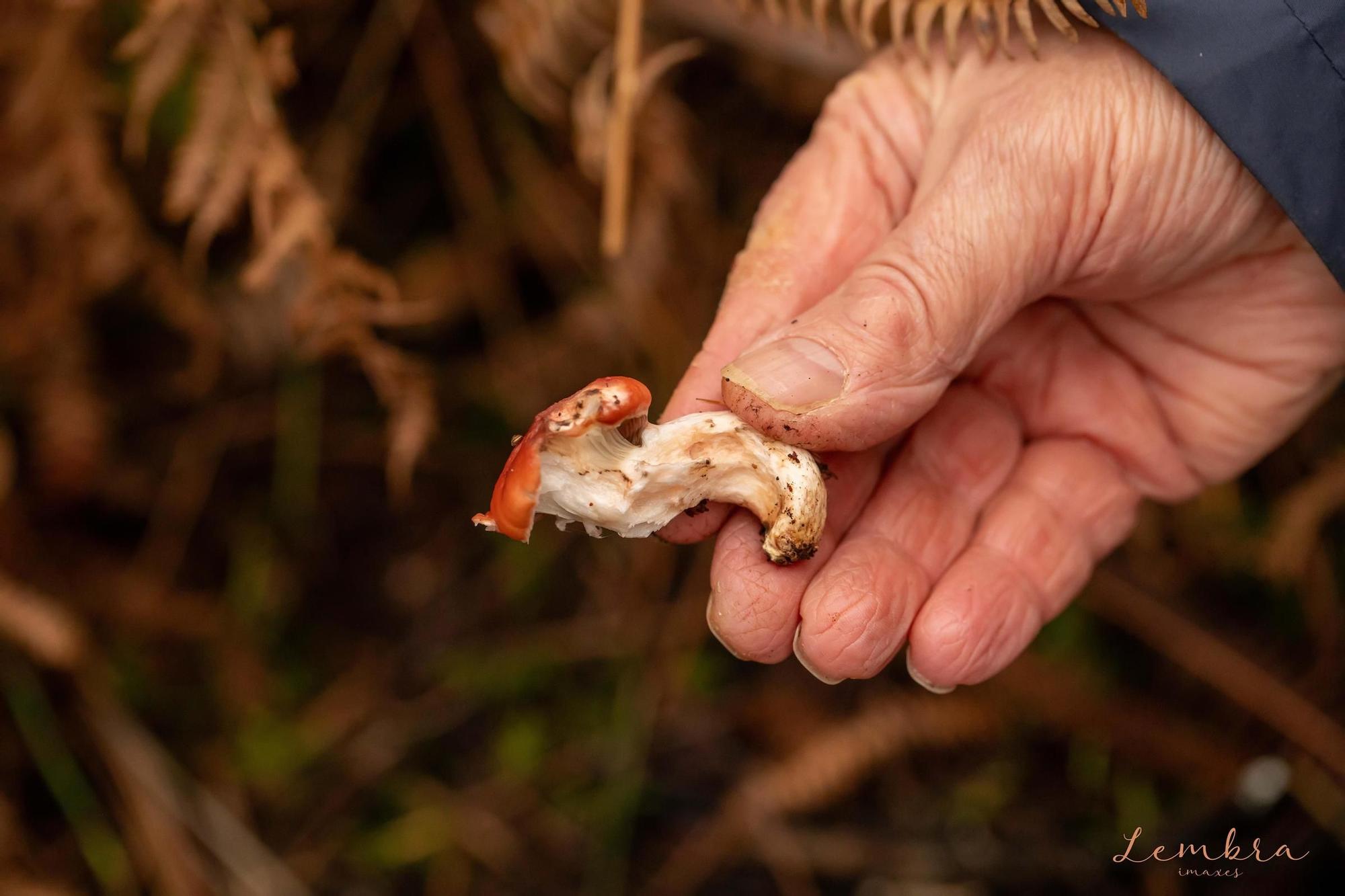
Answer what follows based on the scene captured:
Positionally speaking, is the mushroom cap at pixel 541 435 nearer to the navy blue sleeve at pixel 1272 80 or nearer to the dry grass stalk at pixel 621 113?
the dry grass stalk at pixel 621 113

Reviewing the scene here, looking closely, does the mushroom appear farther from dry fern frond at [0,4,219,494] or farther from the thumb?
dry fern frond at [0,4,219,494]

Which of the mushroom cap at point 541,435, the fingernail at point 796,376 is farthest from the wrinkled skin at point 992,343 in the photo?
the mushroom cap at point 541,435

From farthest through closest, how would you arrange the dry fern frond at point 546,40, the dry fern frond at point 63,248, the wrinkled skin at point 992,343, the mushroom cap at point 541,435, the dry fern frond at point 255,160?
the dry fern frond at point 63,248
the dry fern frond at point 546,40
the dry fern frond at point 255,160
the wrinkled skin at point 992,343
the mushroom cap at point 541,435

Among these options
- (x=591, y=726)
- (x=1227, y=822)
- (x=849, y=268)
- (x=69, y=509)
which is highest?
(x=849, y=268)

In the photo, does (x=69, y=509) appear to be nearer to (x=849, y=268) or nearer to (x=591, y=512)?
(x=591, y=512)

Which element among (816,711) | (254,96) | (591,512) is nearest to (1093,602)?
(816,711)

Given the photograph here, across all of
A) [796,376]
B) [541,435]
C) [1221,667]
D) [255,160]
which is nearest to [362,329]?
[255,160]

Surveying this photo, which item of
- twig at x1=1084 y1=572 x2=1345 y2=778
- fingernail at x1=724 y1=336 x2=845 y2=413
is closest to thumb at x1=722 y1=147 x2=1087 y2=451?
fingernail at x1=724 y1=336 x2=845 y2=413
